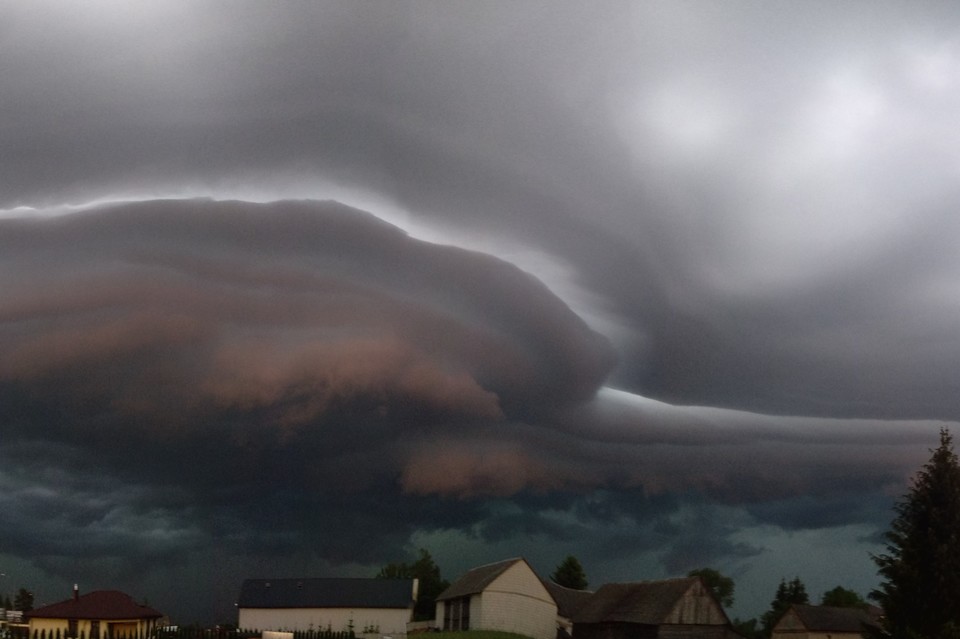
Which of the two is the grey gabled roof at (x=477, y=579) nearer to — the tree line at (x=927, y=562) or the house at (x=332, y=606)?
the house at (x=332, y=606)

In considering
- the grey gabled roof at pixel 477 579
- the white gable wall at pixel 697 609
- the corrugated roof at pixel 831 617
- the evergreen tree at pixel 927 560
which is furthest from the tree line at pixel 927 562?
the corrugated roof at pixel 831 617

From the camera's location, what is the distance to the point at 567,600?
110750 millimetres

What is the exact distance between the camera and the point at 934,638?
4262 centimetres

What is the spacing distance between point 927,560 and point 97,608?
5512 cm

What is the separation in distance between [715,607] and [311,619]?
Answer: 39.9m

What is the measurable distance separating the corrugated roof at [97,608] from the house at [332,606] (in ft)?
92.0

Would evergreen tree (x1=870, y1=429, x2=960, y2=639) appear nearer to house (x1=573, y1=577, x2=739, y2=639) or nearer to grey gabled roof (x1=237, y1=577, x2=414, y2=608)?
house (x1=573, y1=577, x2=739, y2=639)

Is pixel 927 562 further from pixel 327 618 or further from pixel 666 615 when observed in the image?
pixel 327 618

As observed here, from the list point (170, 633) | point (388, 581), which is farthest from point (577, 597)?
point (170, 633)

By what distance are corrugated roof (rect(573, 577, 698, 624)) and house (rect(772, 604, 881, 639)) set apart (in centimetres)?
2373

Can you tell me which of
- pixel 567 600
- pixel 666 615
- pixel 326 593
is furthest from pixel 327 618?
pixel 666 615

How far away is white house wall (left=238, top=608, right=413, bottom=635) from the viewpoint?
101000 millimetres

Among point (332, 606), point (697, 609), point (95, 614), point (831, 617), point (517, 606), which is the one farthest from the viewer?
point (831, 617)

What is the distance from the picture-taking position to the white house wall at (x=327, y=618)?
10100cm
